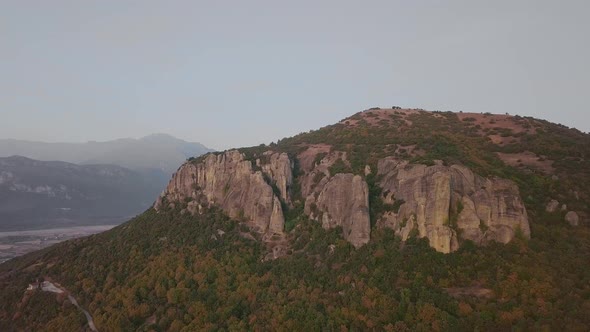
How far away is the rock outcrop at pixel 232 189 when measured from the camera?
203ft

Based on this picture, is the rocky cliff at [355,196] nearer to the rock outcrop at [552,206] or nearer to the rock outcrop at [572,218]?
the rock outcrop at [552,206]

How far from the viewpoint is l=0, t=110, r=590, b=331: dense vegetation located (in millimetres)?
37094

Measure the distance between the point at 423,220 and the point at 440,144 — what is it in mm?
20353

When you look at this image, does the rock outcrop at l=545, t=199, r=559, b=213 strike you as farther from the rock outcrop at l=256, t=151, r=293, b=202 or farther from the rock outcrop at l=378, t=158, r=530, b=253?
the rock outcrop at l=256, t=151, r=293, b=202

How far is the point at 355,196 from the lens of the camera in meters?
53.5

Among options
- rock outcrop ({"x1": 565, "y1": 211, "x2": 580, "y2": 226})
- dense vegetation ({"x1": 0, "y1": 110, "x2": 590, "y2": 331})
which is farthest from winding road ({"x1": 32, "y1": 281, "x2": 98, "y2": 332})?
rock outcrop ({"x1": 565, "y1": 211, "x2": 580, "y2": 226})

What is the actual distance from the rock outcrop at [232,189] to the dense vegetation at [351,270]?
8.07 feet

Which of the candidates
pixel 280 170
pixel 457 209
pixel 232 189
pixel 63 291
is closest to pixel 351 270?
pixel 457 209

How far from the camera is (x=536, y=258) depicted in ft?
130

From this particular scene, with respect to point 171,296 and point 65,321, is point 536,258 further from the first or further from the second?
point 65,321

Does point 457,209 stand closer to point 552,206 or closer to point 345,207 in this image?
point 552,206

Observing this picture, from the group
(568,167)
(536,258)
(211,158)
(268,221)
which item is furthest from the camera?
(211,158)

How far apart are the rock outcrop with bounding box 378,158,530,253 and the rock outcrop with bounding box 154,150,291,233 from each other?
1986 centimetres

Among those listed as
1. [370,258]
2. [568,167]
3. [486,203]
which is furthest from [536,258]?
[568,167]
